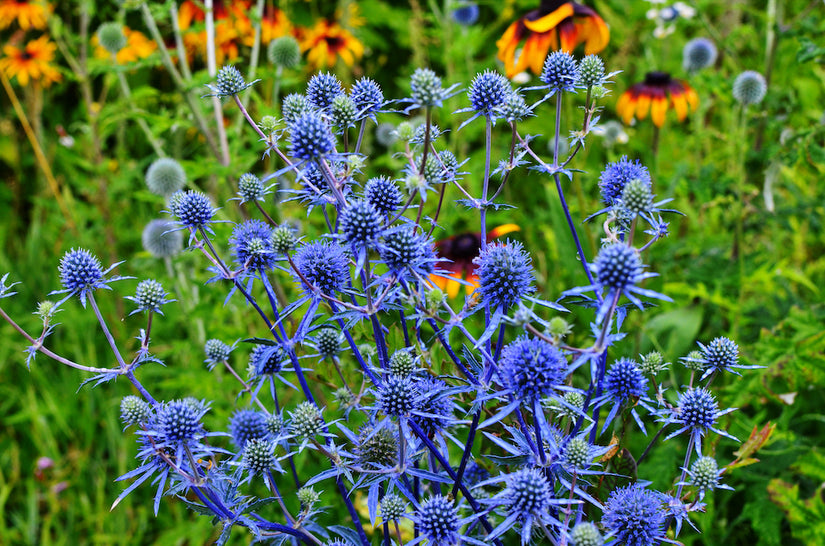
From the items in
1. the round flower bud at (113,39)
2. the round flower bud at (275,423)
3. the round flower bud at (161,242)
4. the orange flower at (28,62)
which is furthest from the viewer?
the orange flower at (28,62)

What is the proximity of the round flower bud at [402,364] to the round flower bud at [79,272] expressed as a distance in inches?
23.7

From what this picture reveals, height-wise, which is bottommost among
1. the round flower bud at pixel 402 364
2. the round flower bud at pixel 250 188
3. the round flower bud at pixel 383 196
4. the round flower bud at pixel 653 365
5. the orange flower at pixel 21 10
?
the round flower bud at pixel 653 365

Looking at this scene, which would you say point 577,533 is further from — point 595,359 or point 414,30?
point 414,30

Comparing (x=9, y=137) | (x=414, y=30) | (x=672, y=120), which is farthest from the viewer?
(x=9, y=137)

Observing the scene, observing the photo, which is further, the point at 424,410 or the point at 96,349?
the point at 96,349

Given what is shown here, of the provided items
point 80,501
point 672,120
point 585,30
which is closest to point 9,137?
point 80,501

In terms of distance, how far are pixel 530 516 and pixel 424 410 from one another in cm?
28

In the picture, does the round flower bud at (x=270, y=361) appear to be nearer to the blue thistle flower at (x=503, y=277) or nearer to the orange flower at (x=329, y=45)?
the blue thistle flower at (x=503, y=277)

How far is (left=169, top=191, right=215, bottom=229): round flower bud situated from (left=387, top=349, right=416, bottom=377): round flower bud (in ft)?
1.49

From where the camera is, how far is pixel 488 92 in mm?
1252

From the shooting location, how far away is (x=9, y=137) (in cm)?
460

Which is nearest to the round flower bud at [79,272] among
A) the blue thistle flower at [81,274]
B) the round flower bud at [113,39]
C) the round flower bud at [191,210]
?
the blue thistle flower at [81,274]

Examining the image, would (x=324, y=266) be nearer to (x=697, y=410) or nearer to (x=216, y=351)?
(x=216, y=351)

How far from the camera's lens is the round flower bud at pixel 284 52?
9.64 ft
